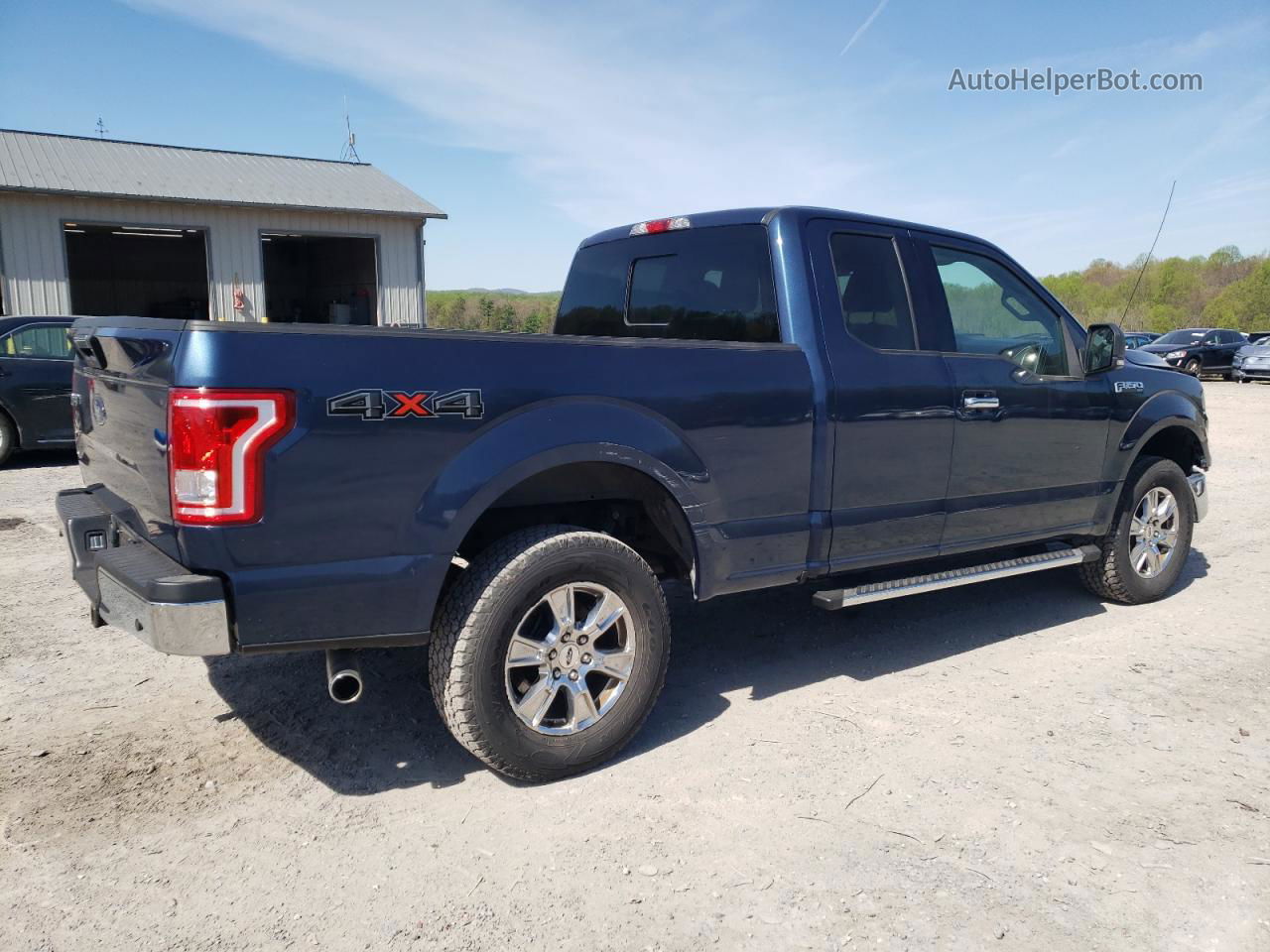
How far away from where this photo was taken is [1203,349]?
26422mm

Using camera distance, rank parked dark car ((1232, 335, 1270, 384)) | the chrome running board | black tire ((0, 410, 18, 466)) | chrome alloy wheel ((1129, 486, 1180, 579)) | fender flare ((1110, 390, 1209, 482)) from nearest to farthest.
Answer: the chrome running board → fender flare ((1110, 390, 1209, 482)) → chrome alloy wheel ((1129, 486, 1180, 579)) → black tire ((0, 410, 18, 466)) → parked dark car ((1232, 335, 1270, 384))

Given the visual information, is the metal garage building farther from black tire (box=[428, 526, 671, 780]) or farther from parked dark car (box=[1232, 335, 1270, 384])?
parked dark car (box=[1232, 335, 1270, 384])

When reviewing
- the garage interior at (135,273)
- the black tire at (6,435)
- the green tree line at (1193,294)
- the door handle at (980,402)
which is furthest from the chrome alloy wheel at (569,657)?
the green tree line at (1193,294)

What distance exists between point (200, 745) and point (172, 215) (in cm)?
1618

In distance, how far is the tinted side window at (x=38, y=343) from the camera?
9.66 m

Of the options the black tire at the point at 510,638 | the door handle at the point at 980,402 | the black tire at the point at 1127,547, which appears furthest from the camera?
the black tire at the point at 1127,547

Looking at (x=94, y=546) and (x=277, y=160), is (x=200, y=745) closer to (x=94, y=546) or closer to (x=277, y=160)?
(x=94, y=546)

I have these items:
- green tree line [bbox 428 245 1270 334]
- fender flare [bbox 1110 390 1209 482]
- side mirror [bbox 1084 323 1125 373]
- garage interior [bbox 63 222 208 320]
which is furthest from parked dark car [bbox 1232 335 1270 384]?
garage interior [bbox 63 222 208 320]

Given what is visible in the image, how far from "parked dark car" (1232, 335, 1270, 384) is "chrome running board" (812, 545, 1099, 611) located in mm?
24923

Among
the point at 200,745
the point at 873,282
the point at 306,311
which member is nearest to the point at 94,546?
the point at 200,745

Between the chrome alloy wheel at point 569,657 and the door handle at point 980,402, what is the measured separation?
6.40 ft

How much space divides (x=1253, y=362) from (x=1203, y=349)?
4.47 ft

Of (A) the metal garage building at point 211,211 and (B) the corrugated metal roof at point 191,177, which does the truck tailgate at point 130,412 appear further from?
(B) the corrugated metal roof at point 191,177

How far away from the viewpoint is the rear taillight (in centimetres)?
253
